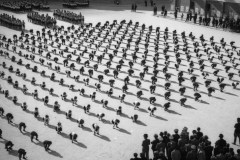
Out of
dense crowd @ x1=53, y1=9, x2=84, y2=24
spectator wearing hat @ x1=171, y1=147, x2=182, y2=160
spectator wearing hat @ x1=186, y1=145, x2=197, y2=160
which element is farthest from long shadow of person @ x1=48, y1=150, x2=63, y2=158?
dense crowd @ x1=53, y1=9, x2=84, y2=24

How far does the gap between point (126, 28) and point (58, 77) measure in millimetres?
20593

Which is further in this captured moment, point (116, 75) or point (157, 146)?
point (116, 75)

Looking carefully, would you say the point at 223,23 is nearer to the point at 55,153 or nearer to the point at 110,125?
the point at 110,125

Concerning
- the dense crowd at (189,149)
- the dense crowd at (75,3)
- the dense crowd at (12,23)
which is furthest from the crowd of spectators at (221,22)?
the dense crowd at (189,149)

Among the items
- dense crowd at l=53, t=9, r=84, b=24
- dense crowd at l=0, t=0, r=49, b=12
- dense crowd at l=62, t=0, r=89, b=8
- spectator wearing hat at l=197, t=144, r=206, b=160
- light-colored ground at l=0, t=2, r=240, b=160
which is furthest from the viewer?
dense crowd at l=62, t=0, r=89, b=8

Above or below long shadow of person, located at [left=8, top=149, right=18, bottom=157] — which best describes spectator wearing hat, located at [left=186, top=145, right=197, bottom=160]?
above

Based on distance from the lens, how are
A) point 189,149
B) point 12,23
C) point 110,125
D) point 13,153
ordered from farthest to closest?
point 12,23, point 110,125, point 13,153, point 189,149

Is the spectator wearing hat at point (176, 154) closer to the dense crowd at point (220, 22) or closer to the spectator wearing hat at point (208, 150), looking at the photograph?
the spectator wearing hat at point (208, 150)

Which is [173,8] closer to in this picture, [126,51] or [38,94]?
[126,51]

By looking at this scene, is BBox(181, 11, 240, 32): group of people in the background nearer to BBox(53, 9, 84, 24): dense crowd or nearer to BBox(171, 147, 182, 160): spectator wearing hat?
BBox(53, 9, 84, 24): dense crowd

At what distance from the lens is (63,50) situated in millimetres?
39312

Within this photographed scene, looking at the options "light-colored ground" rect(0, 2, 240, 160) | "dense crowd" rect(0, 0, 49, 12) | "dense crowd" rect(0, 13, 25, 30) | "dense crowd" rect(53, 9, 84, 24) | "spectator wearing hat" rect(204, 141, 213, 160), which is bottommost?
"light-colored ground" rect(0, 2, 240, 160)

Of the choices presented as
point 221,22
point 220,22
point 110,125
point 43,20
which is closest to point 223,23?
point 221,22

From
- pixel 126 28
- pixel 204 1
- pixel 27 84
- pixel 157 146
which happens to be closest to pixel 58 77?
pixel 27 84
